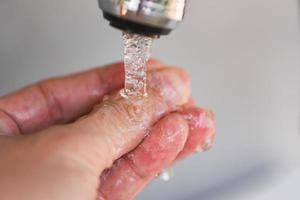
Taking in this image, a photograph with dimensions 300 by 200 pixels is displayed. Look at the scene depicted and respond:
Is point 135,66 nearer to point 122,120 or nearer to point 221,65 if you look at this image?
point 122,120

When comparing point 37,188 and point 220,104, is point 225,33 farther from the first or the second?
point 37,188

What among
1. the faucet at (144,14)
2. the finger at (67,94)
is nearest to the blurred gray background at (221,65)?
the finger at (67,94)

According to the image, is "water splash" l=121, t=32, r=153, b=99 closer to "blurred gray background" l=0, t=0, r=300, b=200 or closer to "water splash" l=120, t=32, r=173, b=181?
"water splash" l=120, t=32, r=173, b=181

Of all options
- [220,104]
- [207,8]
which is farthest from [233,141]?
[207,8]

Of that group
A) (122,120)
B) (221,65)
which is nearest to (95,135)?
(122,120)

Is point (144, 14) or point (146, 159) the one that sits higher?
point (144, 14)

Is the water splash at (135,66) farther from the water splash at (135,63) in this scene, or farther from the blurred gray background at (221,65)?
the blurred gray background at (221,65)
